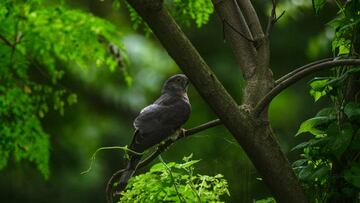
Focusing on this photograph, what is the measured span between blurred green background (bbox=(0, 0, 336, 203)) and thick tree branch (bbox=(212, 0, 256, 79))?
11.0ft

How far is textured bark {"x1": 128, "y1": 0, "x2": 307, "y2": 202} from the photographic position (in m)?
2.19

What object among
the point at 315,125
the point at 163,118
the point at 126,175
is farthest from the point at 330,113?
the point at 163,118

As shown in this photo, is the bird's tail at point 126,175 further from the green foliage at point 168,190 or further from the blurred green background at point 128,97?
the blurred green background at point 128,97

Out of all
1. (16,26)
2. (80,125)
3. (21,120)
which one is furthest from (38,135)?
(80,125)

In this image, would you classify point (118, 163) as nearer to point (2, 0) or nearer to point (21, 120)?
point (21, 120)

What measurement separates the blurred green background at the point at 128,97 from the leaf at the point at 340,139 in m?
3.60

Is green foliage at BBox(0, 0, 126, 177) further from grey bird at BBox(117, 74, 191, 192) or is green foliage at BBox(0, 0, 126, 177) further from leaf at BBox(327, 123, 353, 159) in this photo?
leaf at BBox(327, 123, 353, 159)

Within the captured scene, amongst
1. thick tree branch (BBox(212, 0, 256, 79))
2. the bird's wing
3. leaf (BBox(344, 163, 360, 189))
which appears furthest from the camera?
the bird's wing

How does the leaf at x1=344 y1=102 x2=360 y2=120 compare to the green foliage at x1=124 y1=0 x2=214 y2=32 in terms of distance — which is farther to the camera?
the green foliage at x1=124 y1=0 x2=214 y2=32

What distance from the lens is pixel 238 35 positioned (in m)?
2.62

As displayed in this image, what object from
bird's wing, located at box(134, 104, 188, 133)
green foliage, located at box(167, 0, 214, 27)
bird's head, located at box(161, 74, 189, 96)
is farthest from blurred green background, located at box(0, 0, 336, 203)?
green foliage, located at box(167, 0, 214, 27)

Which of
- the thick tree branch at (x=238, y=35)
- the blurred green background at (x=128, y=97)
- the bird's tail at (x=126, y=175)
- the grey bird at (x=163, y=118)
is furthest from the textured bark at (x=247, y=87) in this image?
the blurred green background at (x=128, y=97)

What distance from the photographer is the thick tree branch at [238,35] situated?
8.49 feet

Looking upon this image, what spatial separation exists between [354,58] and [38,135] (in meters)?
2.56
